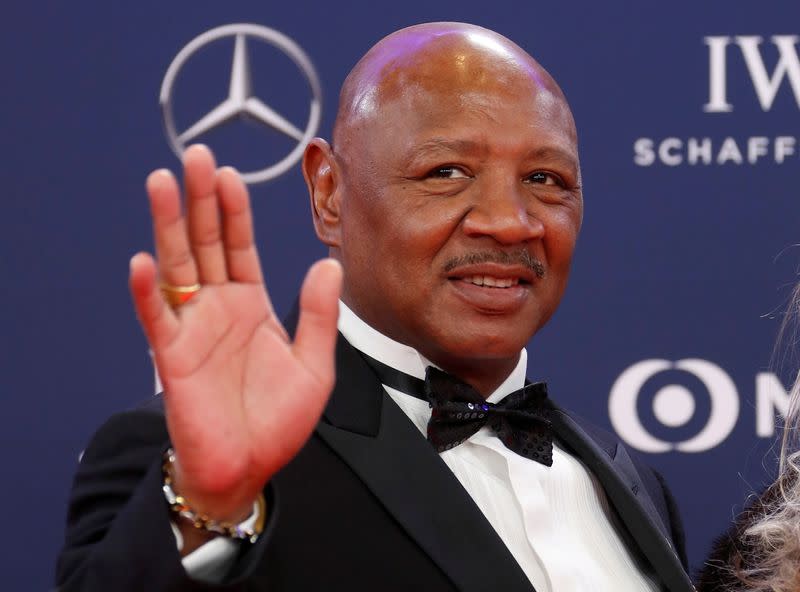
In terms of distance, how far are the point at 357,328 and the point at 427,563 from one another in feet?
1.47

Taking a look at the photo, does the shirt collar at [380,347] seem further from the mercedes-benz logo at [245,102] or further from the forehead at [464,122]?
the mercedes-benz logo at [245,102]

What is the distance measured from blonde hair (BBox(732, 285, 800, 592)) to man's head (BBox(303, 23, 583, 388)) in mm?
475

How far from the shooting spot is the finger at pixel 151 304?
4.27 feet

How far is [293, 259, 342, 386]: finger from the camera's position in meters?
1.44

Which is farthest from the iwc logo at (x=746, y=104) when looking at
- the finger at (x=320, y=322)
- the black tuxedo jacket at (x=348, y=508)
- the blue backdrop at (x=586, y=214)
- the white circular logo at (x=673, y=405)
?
the finger at (x=320, y=322)

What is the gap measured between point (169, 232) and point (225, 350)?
6.3 inches

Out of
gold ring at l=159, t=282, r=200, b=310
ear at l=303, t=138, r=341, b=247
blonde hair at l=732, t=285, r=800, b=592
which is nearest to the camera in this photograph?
gold ring at l=159, t=282, r=200, b=310

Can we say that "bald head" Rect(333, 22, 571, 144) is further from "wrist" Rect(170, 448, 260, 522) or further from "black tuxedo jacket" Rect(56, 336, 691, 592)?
"wrist" Rect(170, 448, 260, 522)

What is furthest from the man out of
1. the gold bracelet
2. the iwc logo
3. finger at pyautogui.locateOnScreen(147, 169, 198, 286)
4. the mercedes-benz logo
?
the iwc logo

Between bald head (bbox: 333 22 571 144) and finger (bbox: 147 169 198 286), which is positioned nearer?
finger (bbox: 147 169 198 286)

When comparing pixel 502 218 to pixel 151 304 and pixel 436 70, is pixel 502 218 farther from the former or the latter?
pixel 151 304

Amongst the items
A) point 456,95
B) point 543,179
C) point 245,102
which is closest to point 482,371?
A: point 543,179

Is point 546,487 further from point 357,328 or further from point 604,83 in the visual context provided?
point 604,83

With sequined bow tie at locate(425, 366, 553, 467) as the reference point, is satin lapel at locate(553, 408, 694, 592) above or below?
below
